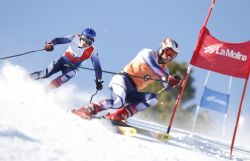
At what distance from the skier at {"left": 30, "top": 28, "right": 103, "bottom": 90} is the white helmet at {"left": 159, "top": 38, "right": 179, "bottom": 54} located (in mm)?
1566

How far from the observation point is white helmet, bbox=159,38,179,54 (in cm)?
759

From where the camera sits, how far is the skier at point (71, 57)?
28.8ft

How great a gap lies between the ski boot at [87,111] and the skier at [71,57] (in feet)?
5.36

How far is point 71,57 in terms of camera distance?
9125 mm

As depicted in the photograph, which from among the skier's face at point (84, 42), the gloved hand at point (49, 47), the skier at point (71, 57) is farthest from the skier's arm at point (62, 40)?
the skier's face at point (84, 42)

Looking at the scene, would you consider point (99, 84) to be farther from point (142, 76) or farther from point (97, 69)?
point (142, 76)

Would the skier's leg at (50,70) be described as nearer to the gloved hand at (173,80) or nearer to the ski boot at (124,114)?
the ski boot at (124,114)

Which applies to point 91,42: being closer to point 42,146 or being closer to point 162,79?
point 162,79

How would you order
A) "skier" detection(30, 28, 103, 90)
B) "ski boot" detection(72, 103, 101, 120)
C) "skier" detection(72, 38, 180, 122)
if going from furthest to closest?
"skier" detection(30, 28, 103, 90) < "skier" detection(72, 38, 180, 122) < "ski boot" detection(72, 103, 101, 120)

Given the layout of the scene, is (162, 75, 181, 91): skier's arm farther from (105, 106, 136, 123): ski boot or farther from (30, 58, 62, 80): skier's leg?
(30, 58, 62, 80): skier's leg

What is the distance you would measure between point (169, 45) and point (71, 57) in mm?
2575

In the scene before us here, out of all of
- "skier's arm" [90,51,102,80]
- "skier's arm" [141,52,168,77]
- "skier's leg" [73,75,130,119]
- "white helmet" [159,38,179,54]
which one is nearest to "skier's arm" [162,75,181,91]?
"skier's arm" [141,52,168,77]

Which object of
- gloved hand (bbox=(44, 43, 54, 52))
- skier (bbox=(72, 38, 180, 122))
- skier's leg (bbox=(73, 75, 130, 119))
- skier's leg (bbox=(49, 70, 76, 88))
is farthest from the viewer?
skier's leg (bbox=(49, 70, 76, 88))

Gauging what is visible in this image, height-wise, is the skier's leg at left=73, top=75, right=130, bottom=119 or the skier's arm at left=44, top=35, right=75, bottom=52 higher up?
the skier's arm at left=44, top=35, right=75, bottom=52
